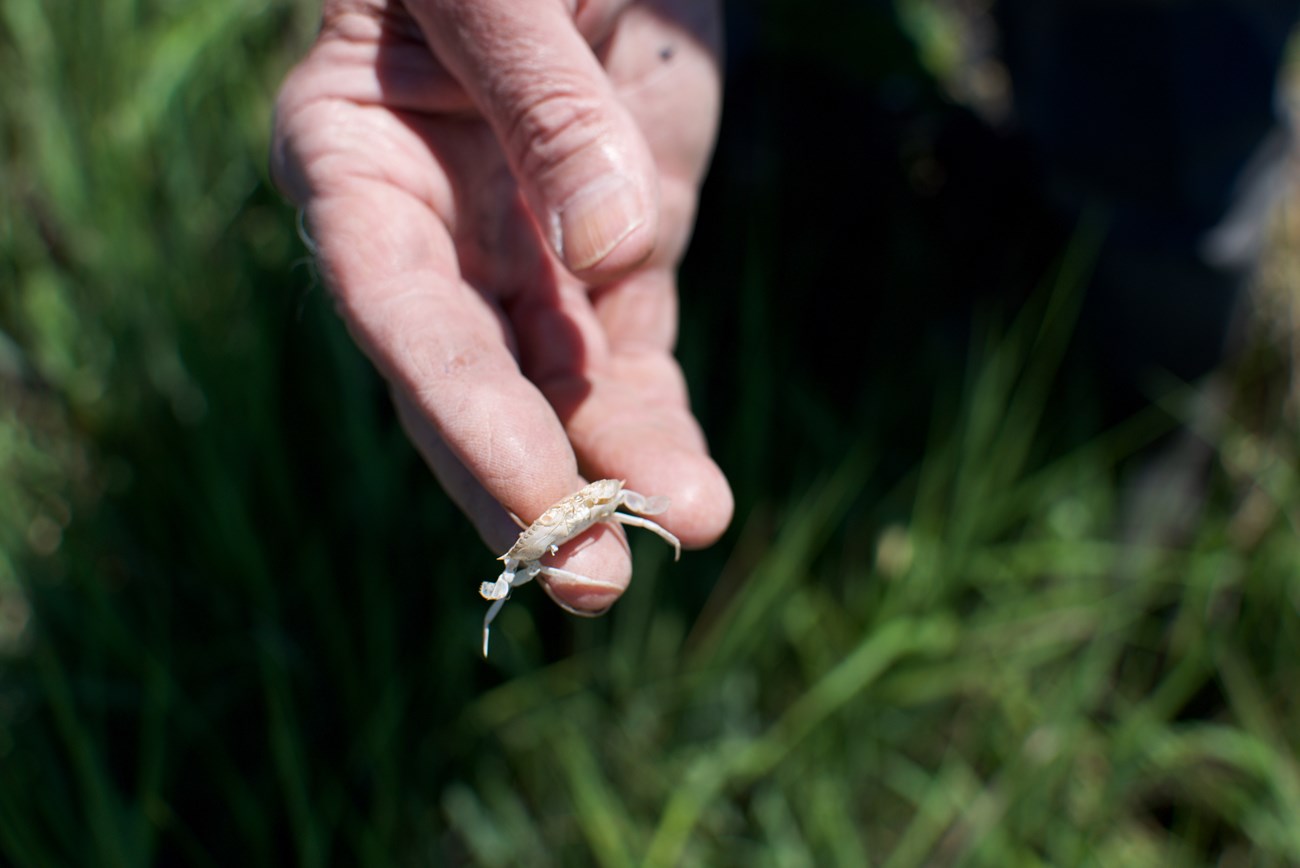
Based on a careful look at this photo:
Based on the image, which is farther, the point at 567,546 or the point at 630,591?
the point at 630,591

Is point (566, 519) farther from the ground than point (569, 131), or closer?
closer

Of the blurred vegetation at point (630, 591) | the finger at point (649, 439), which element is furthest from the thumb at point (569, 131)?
the blurred vegetation at point (630, 591)

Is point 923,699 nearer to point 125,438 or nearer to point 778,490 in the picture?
point 778,490

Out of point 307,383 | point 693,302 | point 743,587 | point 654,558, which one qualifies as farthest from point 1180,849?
point 307,383

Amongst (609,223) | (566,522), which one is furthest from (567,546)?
(609,223)

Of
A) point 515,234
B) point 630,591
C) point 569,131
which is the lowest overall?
point 630,591

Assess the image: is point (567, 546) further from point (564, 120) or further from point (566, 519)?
point (564, 120)

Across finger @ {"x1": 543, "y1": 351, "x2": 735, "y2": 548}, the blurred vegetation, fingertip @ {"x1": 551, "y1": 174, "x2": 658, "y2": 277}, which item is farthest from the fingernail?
the blurred vegetation
